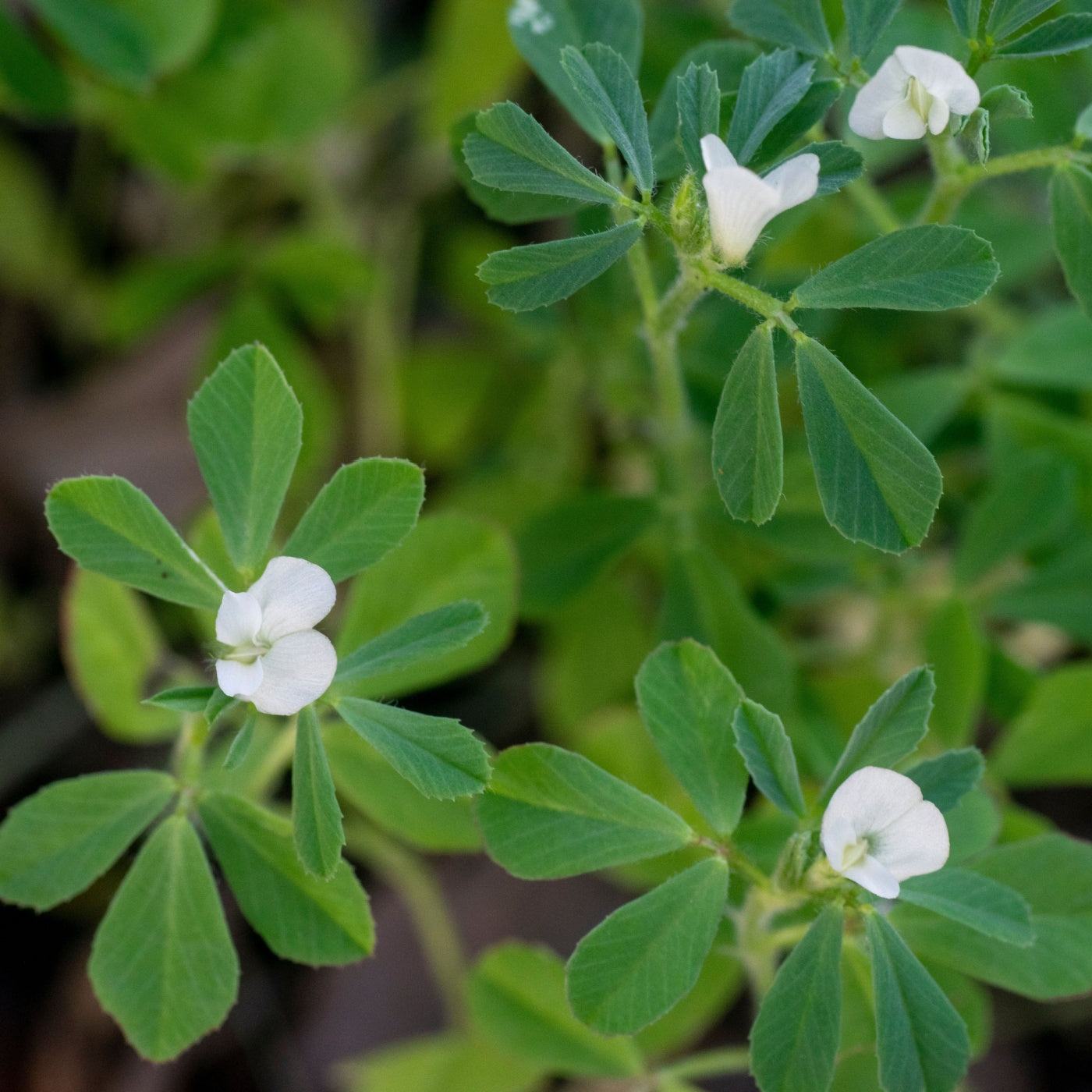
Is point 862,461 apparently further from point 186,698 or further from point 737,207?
point 186,698

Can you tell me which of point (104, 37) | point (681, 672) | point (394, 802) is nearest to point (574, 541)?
point (394, 802)

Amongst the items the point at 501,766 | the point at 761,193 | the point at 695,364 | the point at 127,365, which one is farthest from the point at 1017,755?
the point at 127,365

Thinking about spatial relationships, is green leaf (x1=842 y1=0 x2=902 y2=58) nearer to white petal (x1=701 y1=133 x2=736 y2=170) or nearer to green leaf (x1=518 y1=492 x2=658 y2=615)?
white petal (x1=701 y1=133 x2=736 y2=170)

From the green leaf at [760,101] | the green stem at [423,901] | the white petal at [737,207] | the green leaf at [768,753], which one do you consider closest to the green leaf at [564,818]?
the green leaf at [768,753]

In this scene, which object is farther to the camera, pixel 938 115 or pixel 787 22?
pixel 787 22

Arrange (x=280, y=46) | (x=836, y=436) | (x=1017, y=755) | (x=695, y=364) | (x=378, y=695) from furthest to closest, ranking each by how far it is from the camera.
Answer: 1. (x=280, y=46)
2. (x=695, y=364)
3. (x=1017, y=755)
4. (x=378, y=695)
5. (x=836, y=436)

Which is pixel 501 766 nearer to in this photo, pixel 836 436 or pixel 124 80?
pixel 836 436

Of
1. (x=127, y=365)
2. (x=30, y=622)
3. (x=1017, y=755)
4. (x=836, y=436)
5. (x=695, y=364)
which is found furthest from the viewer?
(x=127, y=365)
